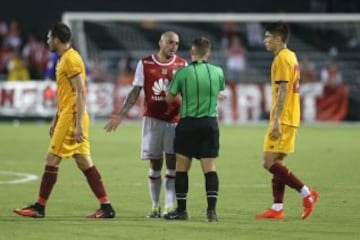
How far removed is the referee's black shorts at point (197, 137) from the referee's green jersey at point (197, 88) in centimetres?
8

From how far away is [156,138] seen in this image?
39.6ft

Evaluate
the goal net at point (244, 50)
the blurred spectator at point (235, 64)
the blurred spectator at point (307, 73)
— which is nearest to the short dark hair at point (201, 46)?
the goal net at point (244, 50)

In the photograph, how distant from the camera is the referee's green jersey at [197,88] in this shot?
11.4 m

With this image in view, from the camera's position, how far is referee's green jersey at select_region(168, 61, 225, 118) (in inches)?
447

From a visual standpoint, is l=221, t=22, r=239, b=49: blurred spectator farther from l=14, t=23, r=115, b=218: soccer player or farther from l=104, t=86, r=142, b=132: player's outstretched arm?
l=14, t=23, r=115, b=218: soccer player

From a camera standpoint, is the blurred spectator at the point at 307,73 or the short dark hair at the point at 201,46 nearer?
the short dark hair at the point at 201,46

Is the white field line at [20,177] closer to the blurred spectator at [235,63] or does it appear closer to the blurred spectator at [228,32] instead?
the blurred spectator at [235,63]

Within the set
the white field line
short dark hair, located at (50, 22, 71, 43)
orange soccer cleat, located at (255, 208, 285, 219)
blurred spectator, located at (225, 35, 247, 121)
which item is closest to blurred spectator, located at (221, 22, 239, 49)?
blurred spectator, located at (225, 35, 247, 121)

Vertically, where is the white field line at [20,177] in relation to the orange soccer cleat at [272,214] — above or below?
below

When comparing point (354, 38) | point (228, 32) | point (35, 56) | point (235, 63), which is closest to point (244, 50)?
point (228, 32)

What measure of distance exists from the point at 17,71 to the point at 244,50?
7.12 meters

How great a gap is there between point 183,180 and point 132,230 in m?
1.05

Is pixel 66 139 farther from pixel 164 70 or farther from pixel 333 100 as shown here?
pixel 333 100

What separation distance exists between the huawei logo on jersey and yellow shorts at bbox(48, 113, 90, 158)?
2.89 ft
